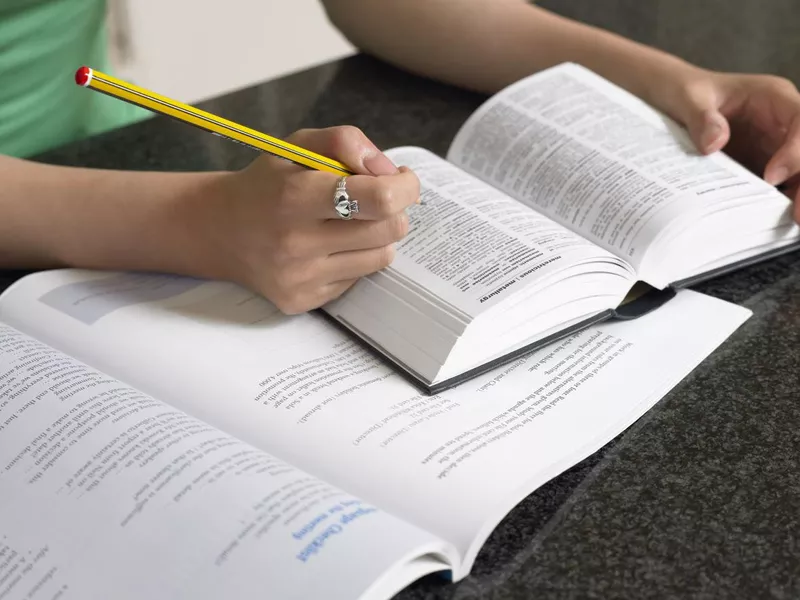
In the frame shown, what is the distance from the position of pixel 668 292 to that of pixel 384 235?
202 millimetres

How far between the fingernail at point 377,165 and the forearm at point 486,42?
330mm

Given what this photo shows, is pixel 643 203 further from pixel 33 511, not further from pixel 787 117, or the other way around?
pixel 33 511

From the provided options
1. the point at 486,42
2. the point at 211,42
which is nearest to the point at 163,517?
the point at 486,42

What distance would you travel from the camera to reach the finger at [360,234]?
56 centimetres

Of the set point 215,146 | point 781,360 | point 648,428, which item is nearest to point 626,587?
point 648,428

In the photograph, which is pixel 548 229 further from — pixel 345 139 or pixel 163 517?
pixel 163 517

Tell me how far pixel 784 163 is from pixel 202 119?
0.44 meters

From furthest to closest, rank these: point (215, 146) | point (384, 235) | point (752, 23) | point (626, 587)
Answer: point (752, 23) → point (215, 146) → point (384, 235) → point (626, 587)

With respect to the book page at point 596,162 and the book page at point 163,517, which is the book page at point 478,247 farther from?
the book page at point 163,517

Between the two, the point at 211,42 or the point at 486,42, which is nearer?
the point at 486,42

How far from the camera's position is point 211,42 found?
1982 mm

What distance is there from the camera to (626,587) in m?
0.41

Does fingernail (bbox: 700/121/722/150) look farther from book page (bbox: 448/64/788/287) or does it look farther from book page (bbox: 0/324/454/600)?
book page (bbox: 0/324/454/600)

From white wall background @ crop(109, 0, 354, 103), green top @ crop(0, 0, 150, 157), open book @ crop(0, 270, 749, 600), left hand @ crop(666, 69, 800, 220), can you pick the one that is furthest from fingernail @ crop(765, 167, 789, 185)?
white wall background @ crop(109, 0, 354, 103)
